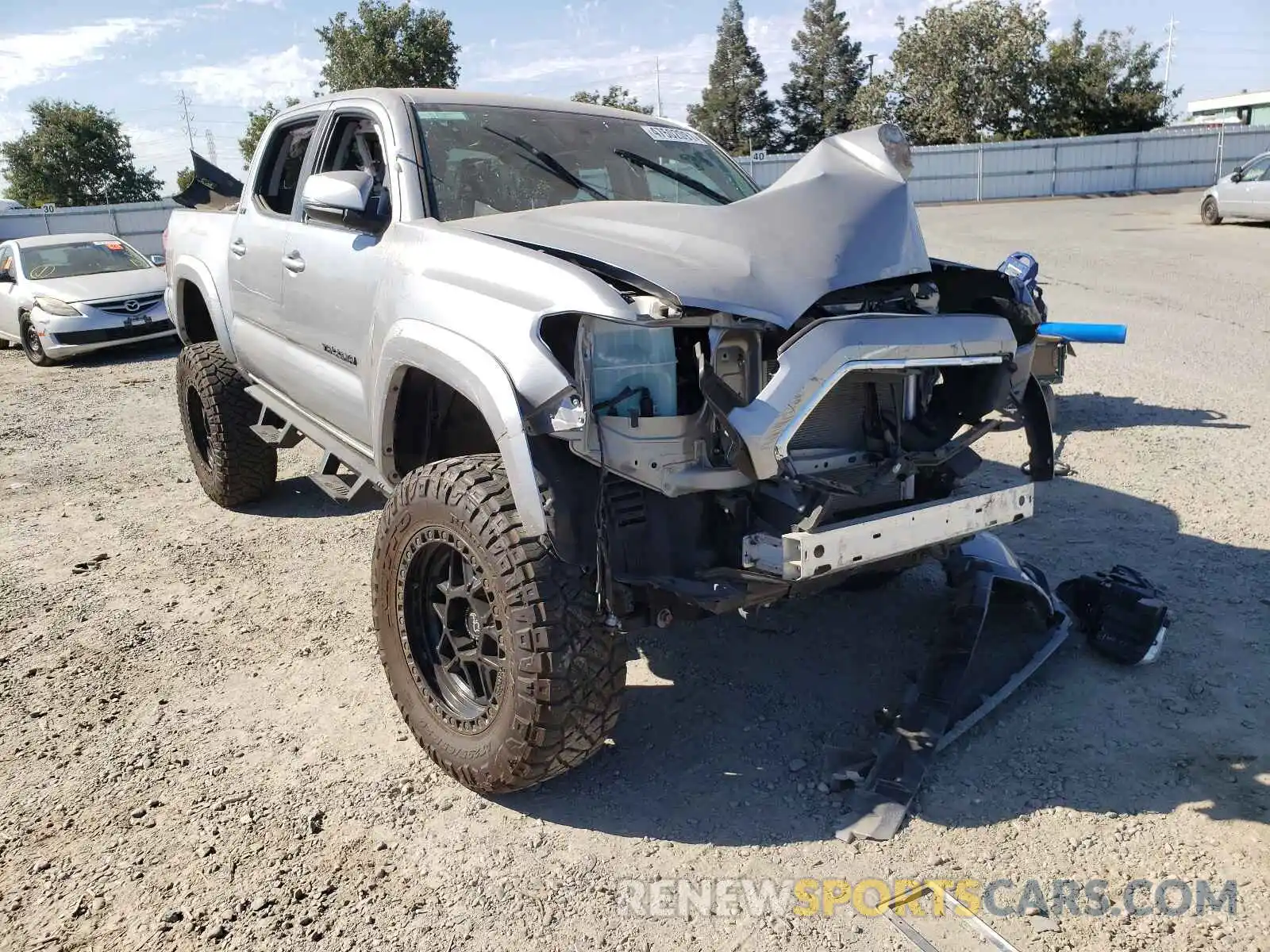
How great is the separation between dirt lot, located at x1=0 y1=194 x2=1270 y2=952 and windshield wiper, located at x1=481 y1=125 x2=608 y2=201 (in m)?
1.87

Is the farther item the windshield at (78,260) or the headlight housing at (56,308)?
the windshield at (78,260)

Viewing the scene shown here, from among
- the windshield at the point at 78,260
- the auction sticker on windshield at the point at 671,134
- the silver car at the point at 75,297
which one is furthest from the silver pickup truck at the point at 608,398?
the windshield at the point at 78,260

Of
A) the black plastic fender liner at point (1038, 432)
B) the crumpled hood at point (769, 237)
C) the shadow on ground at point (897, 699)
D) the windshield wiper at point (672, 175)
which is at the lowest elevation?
the shadow on ground at point (897, 699)

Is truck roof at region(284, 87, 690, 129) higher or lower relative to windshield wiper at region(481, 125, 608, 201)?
higher

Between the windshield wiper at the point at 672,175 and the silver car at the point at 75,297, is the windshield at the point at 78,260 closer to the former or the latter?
the silver car at the point at 75,297

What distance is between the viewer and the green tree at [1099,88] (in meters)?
39.3

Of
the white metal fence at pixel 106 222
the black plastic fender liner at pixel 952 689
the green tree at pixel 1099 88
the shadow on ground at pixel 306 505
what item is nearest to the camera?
the black plastic fender liner at pixel 952 689

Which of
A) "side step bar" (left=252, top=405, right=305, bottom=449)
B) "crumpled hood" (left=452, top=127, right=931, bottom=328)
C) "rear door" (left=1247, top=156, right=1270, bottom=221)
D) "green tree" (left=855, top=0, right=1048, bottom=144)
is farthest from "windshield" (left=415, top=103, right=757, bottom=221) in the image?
"green tree" (left=855, top=0, right=1048, bottom=144)

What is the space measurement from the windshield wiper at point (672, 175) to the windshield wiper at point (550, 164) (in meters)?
0.31

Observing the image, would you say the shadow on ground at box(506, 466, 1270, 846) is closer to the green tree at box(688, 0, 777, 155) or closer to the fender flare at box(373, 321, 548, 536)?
the fender flare at box(373, 321, 548, 536)

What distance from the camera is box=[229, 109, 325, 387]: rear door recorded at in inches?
183

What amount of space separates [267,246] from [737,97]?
6330 centimetres

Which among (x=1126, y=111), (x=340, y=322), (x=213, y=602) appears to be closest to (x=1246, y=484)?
(x=340, y=322)

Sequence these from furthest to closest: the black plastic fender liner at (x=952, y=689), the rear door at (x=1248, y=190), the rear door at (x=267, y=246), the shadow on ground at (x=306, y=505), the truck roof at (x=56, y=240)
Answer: the rear door at (x=1248, y=190) → the truck roof at (x=56, y=240) → the shadow on ground at (x=306, y=505) → the rear door at (x=267, y=246) → the black plastic fender liner at (x=952, y=689)
